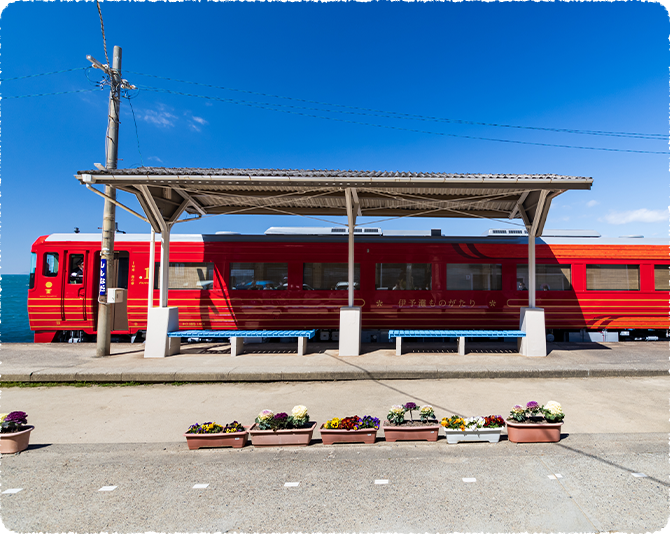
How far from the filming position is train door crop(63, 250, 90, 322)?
10.6 meters

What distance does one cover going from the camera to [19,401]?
648 centimetres

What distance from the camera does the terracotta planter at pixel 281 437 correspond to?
4.49m

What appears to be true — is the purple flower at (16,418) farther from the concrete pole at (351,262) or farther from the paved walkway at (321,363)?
the concrete pole at (351,262)

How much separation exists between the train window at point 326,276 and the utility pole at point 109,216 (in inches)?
210

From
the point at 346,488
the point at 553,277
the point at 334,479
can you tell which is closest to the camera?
the point at 346,488

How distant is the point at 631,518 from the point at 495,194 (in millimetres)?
7640

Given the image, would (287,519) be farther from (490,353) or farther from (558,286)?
(558,286)

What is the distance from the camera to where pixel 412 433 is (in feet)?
14.9

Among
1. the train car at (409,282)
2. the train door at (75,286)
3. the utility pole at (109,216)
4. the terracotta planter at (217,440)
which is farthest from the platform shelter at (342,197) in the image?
the terracotta planter at (217,440)

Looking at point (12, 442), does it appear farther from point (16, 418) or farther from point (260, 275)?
point (260, 275)

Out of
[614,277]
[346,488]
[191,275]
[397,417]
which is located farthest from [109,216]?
[614,277]

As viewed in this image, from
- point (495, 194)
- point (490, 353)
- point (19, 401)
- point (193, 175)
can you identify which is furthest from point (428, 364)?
point (19, 401)

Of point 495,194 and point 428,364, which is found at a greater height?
point 495,194

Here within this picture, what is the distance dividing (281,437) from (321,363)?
12.9 ft
